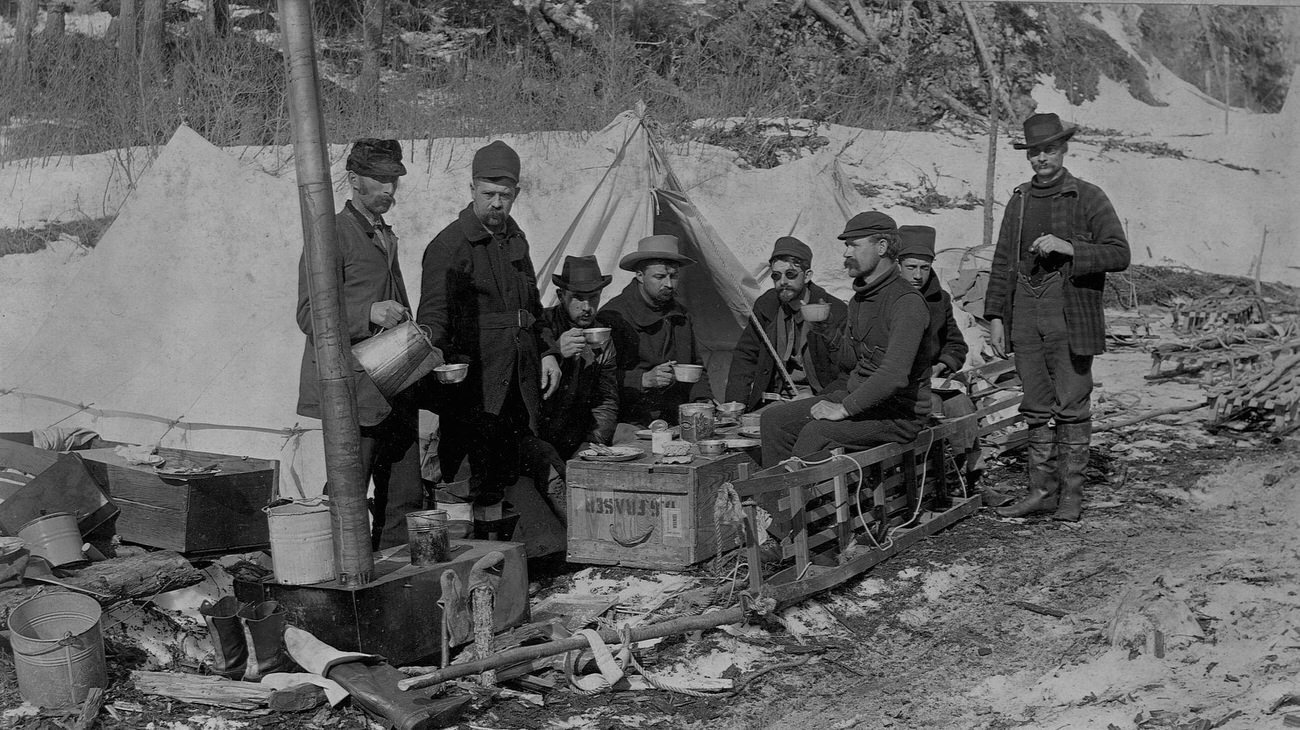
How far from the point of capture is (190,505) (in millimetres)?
4559

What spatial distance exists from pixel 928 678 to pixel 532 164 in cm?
428

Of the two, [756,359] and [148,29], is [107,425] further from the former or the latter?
[148,29]

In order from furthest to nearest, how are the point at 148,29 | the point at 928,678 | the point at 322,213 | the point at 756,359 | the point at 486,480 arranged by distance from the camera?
the point at 148,29 < the point at 756,359 < the point at 486,480 < the point at 928,678 < the point at 322,213

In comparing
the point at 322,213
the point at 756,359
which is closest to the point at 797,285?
the point at 756,359

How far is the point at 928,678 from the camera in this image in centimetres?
394

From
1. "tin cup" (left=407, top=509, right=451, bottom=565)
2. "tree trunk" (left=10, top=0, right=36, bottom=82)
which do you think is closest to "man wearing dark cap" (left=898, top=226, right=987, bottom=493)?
"tin cup" (left=407, top=509, right=451, bottom=565)

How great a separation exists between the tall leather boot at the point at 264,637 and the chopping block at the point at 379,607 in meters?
0.04

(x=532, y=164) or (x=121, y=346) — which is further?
(x=532, y=164)

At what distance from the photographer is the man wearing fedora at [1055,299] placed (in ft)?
17.8

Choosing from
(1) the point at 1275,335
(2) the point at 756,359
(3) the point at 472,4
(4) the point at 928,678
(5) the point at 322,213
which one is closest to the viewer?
(5) the point at 322,213

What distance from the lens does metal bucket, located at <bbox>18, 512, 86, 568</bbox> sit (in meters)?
4.10

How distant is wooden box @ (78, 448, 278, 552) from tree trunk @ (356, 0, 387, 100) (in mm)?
6603

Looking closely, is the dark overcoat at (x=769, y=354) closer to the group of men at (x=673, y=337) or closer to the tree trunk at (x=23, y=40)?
the group of men at (x=673, y=337)

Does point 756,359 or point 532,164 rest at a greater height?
point 532,164
